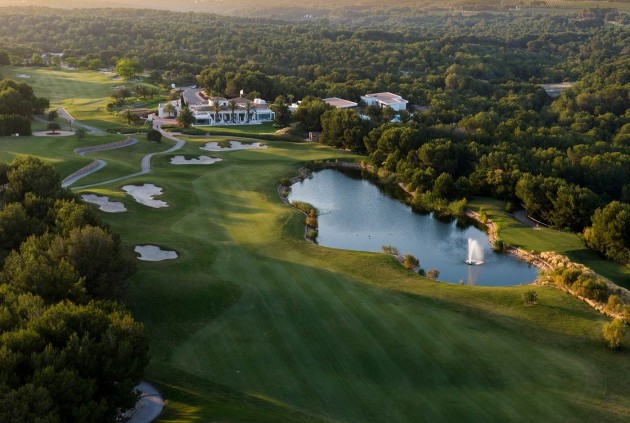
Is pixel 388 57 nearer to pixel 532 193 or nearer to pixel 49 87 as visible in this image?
pixel 49 87

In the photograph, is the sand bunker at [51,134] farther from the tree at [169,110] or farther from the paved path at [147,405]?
the paved path at [147,405]

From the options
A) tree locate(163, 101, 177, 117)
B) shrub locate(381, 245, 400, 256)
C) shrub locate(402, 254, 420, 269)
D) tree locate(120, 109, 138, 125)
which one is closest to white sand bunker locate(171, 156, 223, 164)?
tree locate(120, 109, 138, 125)

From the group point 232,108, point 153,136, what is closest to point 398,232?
point 153,136

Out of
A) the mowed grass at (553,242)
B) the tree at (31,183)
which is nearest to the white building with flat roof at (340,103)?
the mowed grass at (553,242)

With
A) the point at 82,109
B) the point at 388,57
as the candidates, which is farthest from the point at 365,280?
the point at 388,57

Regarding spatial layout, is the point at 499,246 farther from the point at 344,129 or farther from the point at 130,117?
the point at 130,117

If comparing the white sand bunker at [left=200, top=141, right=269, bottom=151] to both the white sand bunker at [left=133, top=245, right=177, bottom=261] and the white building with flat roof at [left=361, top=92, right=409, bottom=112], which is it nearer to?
the white building with flat roof at [left=361, top=92, right=409, bottom=112]
